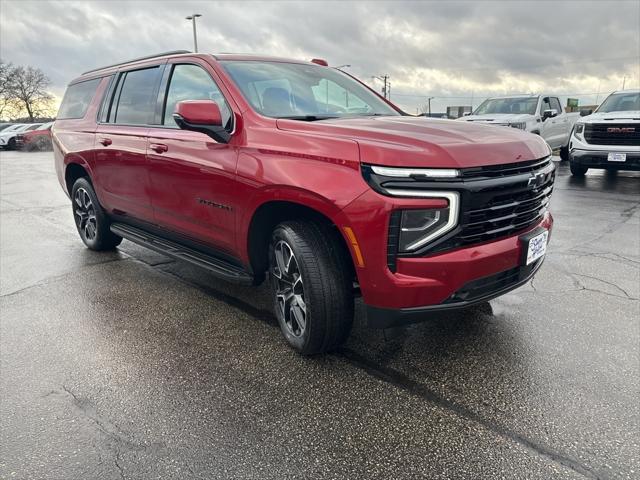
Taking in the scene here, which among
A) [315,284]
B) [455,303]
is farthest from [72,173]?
[455,303]

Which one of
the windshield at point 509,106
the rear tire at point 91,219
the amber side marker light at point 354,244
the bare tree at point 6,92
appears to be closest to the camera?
the amber side marker light at point 354,244

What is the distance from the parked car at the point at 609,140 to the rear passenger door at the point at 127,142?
28.4ft

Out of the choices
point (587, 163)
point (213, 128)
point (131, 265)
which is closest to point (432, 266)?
point (213, 128)

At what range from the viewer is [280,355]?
3014 millimetres

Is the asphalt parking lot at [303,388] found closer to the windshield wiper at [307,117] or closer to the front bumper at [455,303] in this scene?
the front bumper at [455,303]

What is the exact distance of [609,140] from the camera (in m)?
9.29

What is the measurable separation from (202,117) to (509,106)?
1114cm

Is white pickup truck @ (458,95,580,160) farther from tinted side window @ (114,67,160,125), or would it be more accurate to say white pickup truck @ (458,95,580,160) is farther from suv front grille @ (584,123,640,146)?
tinted side window @ (114,67,160,125)

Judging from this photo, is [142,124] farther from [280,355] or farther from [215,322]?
[280,355]

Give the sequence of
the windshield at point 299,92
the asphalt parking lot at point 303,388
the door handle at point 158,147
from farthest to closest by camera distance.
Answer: the door handle at point 158,147 < the windshield at point 299,92 < the asphalt parking lot at point 303,388

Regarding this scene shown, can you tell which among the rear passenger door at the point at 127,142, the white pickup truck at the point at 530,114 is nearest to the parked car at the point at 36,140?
the white pickup truck at the point at 530,114

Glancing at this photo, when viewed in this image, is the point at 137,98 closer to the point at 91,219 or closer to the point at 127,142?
the point at 127,142

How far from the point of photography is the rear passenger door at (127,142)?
160 inches

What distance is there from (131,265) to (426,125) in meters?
3.39
